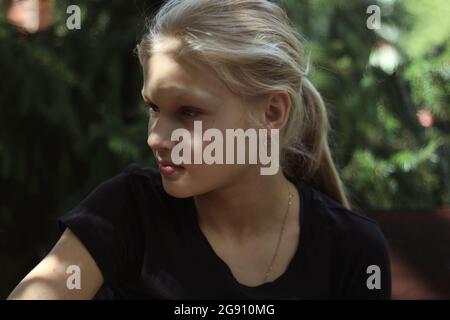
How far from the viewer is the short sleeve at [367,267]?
1.67m

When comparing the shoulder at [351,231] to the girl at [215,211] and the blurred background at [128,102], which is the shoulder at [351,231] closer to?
the girl at [215,211]

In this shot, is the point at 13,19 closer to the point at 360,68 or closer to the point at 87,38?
the point at 87,38

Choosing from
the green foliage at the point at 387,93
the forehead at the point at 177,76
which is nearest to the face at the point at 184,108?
the forehead at the point at 177,76

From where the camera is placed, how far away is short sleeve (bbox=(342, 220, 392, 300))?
167cm

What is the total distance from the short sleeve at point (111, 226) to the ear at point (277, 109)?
0.34 meters

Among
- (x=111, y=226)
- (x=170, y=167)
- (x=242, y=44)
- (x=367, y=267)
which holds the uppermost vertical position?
(x=242, y=44)

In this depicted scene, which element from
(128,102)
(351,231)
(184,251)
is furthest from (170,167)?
(128,102)

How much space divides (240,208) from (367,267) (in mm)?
307

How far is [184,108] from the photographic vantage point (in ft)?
4.87

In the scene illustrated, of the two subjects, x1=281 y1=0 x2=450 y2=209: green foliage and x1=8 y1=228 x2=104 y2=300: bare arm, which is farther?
x1=281 y1=0 x2=450 y2=209: green foliage

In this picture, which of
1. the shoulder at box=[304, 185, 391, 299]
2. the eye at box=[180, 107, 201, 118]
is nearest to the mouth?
the eye at box=[180, 107, 201, 118]

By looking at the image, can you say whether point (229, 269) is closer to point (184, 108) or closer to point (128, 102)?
point (184, 108)

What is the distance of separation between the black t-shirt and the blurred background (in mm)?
826

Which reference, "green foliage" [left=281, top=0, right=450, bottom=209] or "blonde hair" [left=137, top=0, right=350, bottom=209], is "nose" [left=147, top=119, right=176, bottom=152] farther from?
"green foliage" [left=281, top=0, right=450, bottom=209]
